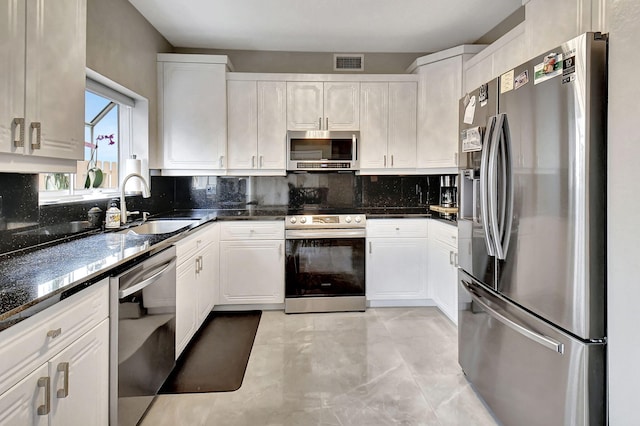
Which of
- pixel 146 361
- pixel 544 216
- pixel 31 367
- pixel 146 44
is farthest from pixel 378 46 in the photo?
pixel 31 367

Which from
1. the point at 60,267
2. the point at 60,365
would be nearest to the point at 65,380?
the point at 60,365

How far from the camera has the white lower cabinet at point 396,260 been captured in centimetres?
356

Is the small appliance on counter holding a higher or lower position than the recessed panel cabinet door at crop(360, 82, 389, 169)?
lower

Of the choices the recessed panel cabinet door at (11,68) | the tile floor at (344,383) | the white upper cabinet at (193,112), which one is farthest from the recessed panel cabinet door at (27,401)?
the white upper cabinet at (193,112)

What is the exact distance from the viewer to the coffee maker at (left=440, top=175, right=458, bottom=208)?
3805mm

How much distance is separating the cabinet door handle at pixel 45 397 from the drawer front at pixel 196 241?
4.06 ft

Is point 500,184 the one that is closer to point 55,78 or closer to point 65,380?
point 65,380

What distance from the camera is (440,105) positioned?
3.54 metres

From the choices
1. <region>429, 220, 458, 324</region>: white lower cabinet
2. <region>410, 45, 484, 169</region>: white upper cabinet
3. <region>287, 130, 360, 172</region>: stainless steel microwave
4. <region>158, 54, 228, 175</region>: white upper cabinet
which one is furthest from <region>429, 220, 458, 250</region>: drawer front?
<region>158, 54, 228, 175</region>: white upper cabinet

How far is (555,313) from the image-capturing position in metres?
1.45

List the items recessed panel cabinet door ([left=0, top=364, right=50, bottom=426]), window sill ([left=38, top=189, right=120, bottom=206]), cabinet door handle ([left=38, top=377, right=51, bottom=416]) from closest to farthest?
recessed panel cabinet door ([left=0, top=364, right=50, bottom=426]) → cabinet door handle ([left=38, top=377, right=51, bottom=416]) → window sill ([left=38, top=189, right=120, bottom=206])

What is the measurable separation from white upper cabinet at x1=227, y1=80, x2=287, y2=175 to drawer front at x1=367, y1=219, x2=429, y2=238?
3.55 ft

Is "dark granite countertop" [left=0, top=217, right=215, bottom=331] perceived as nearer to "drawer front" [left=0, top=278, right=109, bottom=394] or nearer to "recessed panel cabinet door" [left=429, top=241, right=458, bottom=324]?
"drawer front" [left=0, top=278, right=109, bottom=394]

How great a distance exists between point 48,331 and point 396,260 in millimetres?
2904
